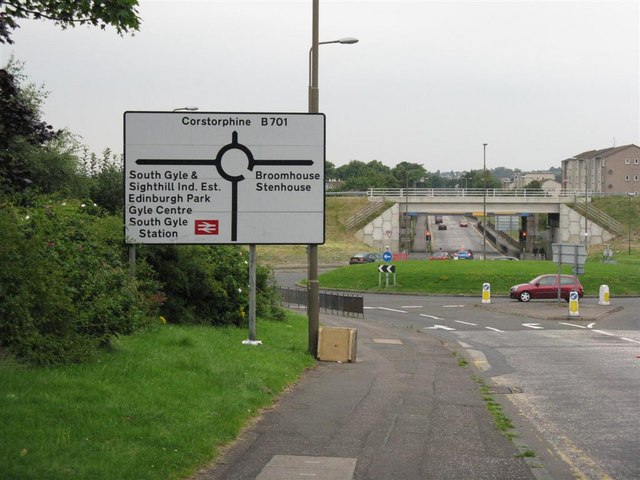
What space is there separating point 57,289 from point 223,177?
6244 mm

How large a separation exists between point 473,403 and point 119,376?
5.50 meters

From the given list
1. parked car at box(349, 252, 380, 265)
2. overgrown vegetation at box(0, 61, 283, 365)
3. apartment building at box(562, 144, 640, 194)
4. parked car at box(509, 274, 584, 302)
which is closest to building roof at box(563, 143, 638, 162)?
apartment building at box(562, 144, 640, 194)

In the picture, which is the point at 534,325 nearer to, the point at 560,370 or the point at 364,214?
the point at 560,370

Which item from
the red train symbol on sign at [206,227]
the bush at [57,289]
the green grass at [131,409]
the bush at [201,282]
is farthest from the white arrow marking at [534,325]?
the bush at [57,289]

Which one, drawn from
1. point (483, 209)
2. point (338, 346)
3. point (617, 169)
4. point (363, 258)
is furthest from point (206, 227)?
point (617, 169)

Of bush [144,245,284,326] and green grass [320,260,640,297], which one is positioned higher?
bush [144,245,284,326]

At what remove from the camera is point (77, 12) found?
10109 mm

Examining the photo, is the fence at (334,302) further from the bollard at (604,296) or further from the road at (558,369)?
the bollard at (604,296)

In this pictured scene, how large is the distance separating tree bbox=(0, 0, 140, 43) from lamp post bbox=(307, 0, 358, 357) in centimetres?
862

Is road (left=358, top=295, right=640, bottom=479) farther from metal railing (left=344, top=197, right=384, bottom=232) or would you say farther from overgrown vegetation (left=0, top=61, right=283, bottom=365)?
metal railing (left=344, top=197, right=384, bottom=232)

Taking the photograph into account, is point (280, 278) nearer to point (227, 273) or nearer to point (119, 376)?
point (227, 273)

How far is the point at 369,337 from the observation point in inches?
982

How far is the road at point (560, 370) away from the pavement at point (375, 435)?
2.25 ft

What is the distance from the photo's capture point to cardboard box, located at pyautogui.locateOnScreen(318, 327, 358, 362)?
1788cm
